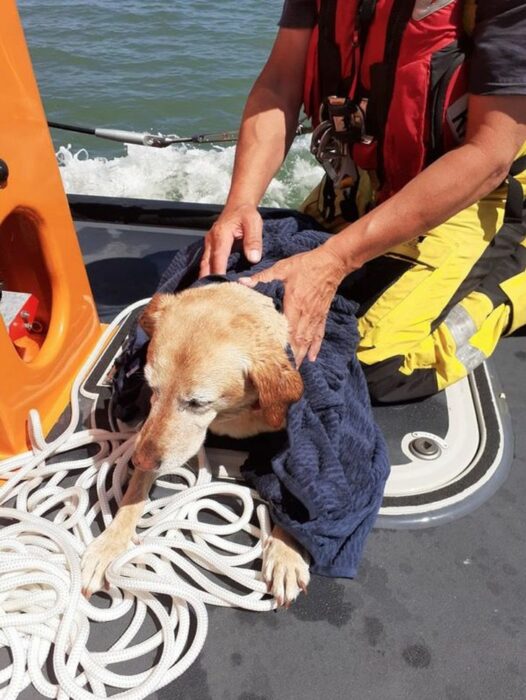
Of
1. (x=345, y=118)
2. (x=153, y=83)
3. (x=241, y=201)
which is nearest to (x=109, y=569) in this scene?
(x=241, y=201)

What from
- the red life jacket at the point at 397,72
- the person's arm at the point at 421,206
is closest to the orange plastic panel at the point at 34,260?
the person's arm at the point at 421,206

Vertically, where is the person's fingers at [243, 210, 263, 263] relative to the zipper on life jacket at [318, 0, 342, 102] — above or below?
below

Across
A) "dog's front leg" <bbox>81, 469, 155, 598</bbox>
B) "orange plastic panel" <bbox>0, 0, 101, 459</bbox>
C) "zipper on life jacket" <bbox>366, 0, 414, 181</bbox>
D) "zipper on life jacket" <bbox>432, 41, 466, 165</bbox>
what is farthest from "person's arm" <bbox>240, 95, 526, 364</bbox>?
"orange plastic panel" <bbox>0, 0, 101, 459</bbox>

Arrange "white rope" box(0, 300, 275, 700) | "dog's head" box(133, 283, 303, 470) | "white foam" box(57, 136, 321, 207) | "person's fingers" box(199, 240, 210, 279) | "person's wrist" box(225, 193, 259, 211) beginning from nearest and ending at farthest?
"white rope" box(0, 300, 275, 700)
"dog's head" box(133, 283, 303, 470)
"person's fingers" box(199, 240, 210, 279)
"person's wrist" box(225, 193, 259, 211)
"white foam" box(57, 136, 321, 207)

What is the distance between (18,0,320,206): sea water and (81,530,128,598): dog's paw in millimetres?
5457

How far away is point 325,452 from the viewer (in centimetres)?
192

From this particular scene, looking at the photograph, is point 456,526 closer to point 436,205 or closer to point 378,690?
point 378,690

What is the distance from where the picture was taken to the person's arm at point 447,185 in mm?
2096

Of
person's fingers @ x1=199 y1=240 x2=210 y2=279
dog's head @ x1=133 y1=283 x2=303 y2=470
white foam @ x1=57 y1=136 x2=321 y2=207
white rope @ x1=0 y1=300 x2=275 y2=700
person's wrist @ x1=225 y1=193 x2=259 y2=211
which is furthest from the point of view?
white foam @ x1=57 y1=136 x2=321 y2=207

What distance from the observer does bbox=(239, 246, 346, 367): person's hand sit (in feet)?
6.38

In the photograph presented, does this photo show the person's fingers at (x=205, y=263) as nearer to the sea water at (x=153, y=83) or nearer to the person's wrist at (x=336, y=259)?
the person's wrist at (x=336, y=259)

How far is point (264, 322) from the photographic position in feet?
5.96

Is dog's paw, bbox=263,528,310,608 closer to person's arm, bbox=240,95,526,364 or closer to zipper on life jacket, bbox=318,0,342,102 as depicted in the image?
person's arm, bbox=240,95,526,364

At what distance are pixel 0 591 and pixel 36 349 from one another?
3.64 ft
